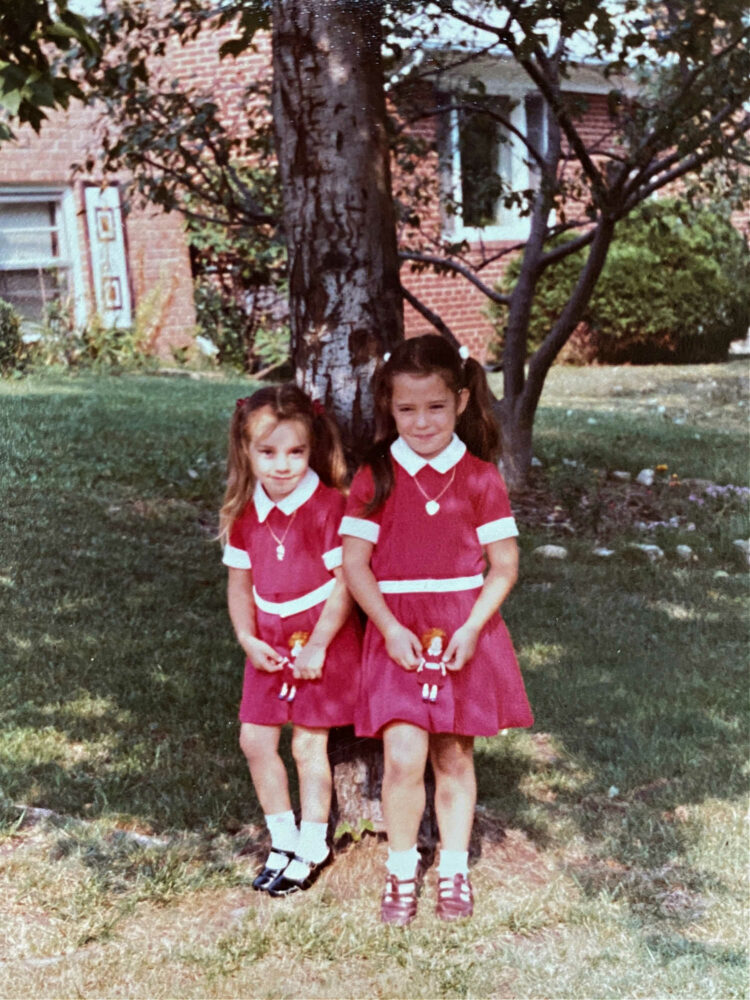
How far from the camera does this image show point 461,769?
2.99 m

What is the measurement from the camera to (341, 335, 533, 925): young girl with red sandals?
286 cm

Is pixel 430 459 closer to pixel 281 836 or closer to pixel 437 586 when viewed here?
pixel 437 586

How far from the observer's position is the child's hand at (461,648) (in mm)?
2836

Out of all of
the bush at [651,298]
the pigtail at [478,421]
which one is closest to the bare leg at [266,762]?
the pigtail at [478,421]

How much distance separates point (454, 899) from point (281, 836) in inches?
17.5

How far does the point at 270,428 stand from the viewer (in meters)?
2.93

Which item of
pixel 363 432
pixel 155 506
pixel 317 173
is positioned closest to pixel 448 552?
pixel 363 432

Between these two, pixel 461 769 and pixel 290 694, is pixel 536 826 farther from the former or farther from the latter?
pixel 290 694

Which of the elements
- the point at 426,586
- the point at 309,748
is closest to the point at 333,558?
the point at 426,586

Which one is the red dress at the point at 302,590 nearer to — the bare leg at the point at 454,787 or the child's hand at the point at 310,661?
the child's hand at the point at 310,661

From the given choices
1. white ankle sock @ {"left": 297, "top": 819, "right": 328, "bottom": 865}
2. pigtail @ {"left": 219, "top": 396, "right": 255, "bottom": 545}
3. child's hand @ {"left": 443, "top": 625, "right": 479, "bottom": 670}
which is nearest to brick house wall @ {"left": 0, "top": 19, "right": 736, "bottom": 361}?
pigtail @ {"left": 219, "top": 396, "right": 255, "bottom": 545}

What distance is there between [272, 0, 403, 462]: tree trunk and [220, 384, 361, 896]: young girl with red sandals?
5.6 inches

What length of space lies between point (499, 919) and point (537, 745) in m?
1.22

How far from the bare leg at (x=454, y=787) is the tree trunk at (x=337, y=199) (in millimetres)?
733
